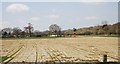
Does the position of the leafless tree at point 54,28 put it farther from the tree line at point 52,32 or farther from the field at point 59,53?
the field at point 59,53

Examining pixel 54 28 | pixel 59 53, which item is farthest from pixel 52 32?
pixel 59 53

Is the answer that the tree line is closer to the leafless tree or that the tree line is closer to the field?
the leafless tree

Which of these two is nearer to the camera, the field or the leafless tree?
the field

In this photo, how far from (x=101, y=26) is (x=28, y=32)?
207 feet

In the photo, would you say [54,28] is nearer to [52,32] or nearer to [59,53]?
[52,32]

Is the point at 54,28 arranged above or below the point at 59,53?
above

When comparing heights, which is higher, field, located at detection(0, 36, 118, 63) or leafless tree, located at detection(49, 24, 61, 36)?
leafless tree, located at detection(49, 24, 61, 36)

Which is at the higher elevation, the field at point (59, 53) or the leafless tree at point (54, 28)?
the leafless tree at point (54, 28)

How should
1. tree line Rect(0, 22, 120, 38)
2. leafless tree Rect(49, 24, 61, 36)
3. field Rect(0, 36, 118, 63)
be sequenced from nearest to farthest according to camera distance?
field Rect(0, 36, 118, 63) < tree line Rect(0, 22, 120, 38) < leafless tree Rect(49, 24, 61, 36)

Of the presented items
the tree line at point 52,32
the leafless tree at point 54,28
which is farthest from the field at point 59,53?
the leafless tree at point 54,28

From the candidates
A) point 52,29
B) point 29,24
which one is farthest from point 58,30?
point 29,24

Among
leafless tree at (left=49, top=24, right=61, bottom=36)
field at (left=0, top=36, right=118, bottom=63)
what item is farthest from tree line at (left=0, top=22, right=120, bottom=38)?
field at (left=0, top=36, right=118, bottom=63)

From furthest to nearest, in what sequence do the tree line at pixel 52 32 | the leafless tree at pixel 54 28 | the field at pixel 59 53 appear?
the leafless tree at pixel 54 28 < the tree line at pixel 52 32 < the field at pixel 59 53

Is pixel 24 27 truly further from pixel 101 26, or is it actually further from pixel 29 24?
pixel 101 26
